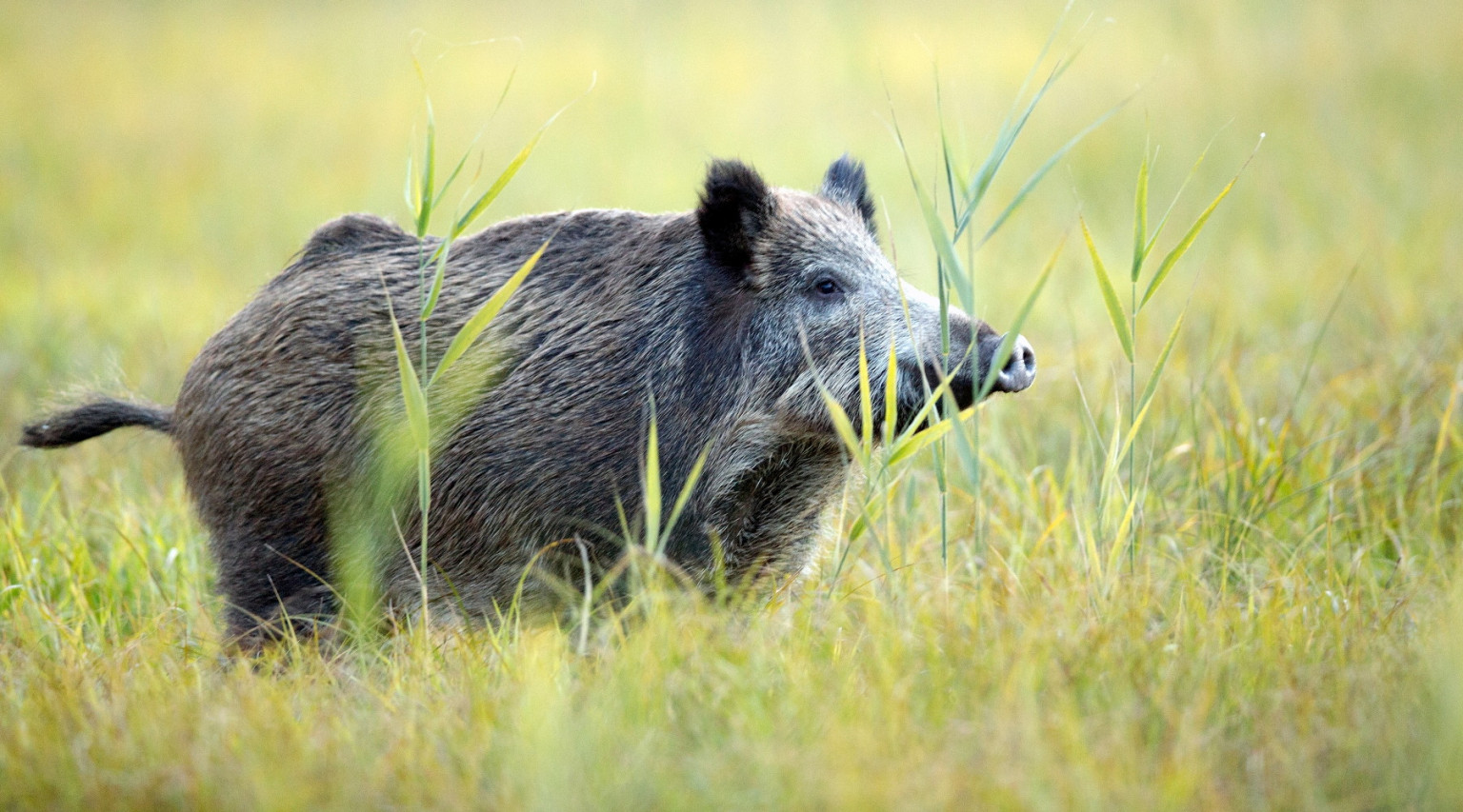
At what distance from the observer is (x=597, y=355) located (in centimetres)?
307

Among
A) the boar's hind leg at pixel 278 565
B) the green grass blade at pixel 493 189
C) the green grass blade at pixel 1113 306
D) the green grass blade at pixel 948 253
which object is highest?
the green grass blade at pixel 493 189

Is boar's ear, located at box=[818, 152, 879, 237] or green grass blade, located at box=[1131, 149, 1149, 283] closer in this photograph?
green grass blade, located at box=[1131, 149, 1149, 283]

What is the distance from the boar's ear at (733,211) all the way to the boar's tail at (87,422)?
5.66ft

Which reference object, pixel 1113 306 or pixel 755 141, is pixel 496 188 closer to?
pixel 1113 306

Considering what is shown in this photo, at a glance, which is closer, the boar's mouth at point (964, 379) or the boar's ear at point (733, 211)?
the boar's mouth at point (964, 379)

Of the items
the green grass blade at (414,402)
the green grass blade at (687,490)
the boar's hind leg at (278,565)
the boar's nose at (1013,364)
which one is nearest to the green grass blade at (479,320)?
the green grass blade at (414,402)

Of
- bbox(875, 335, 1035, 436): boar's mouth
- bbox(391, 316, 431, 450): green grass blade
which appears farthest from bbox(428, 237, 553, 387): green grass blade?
bbox(875, 335, 1035, 436): boar's mouth

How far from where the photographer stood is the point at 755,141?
1046 cm

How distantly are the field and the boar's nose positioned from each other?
0.15 m

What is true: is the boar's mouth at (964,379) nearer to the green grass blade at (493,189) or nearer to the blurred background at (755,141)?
the green grass blade at (493,189)

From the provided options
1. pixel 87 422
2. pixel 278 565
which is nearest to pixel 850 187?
pixel 278 565

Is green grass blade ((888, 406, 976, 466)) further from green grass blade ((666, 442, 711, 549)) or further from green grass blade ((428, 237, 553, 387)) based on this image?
green grass blade ((428, 237, 553, 387))

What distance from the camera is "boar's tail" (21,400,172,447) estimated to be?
336 cm

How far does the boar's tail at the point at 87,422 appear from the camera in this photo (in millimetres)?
3359
